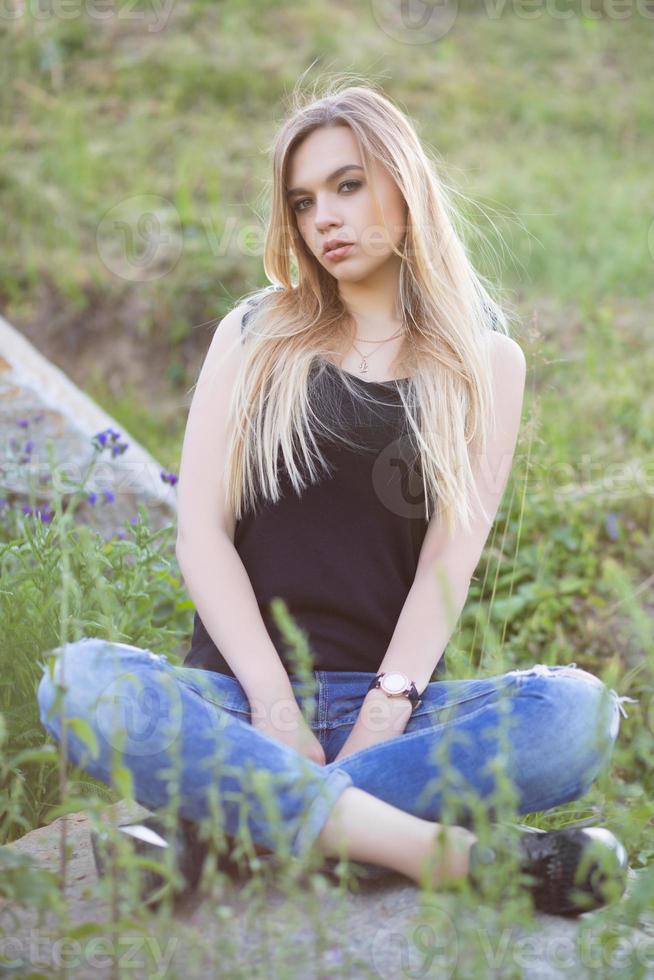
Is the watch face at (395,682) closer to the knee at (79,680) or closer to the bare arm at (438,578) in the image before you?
the bare arm at (438,578)

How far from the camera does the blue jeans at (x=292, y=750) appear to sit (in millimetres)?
1902

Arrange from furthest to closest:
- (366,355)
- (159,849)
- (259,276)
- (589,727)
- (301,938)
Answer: (259,276), (366,355), (589,727), (159,849), (301,938)

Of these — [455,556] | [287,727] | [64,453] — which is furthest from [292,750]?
[64,453]

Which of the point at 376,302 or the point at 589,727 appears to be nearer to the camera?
the point at 589,727

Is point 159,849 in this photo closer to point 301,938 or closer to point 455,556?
point 301,938

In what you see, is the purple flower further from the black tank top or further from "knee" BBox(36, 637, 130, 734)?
"knee" BBox(36, 637, 130, 734)

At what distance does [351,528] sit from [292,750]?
59 cm

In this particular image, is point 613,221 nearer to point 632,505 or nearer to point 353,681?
point 632,505

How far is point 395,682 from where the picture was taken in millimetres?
2230

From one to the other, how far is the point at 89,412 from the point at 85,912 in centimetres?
224

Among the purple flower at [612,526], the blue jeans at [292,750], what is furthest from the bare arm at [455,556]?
the purple flower at [612,526]

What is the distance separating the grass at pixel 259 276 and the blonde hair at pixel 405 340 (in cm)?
29

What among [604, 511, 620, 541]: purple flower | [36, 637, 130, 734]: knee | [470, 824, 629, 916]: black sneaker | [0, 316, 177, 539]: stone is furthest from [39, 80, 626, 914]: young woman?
[604, 511, 620, 541]: purple flower

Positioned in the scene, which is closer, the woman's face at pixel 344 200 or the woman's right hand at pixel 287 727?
the woman's right hand at pixel 287 727
